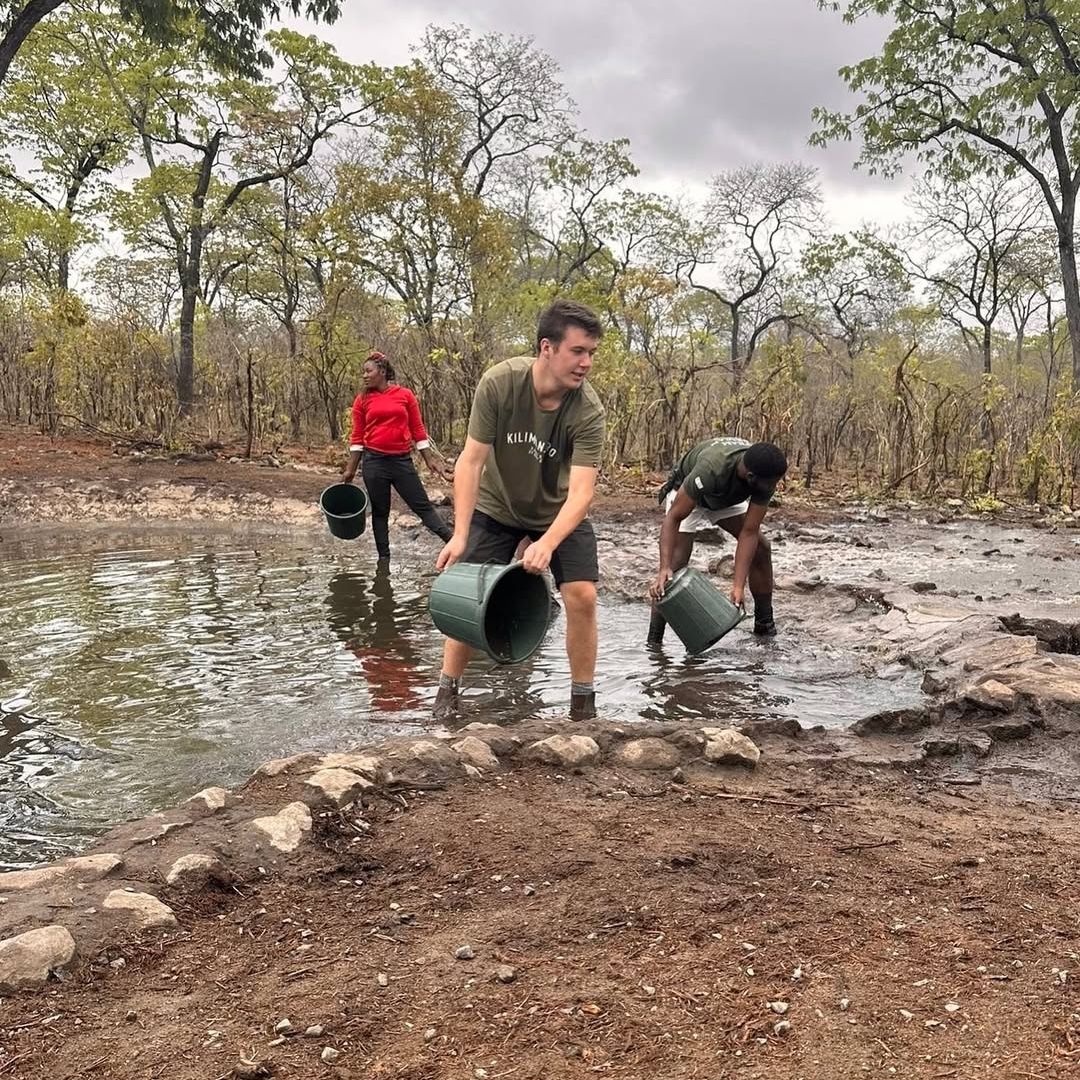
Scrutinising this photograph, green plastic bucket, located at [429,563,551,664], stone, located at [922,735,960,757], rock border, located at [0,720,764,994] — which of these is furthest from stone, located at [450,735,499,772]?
stone, located at [922,735,960,757]

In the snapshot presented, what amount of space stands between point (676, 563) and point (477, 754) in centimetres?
243

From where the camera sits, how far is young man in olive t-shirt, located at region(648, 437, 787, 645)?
15.5 feet

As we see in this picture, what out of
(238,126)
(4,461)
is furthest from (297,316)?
(4,461)

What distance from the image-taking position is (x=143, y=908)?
6.79 ft

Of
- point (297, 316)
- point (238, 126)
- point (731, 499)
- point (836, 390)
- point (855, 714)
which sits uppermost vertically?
point (238, 126)

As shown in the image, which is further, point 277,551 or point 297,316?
point 297,316

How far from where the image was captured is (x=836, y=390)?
1571 cm

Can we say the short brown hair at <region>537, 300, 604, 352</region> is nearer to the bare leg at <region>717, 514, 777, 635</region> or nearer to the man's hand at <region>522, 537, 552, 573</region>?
the man's hand at <region>522, 537, 552, 573</region>

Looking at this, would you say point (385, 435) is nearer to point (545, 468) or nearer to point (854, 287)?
point (545, 468)

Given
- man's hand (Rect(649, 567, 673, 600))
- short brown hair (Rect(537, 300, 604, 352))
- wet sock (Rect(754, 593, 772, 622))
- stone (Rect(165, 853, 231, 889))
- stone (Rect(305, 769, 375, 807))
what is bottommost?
stone (Rect(165, 853, 231, 889))

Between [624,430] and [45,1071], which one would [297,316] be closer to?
[624,430]

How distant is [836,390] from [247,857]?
49.4ft

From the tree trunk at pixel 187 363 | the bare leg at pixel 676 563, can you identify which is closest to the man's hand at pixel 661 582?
the bare leg at pixel 676 563

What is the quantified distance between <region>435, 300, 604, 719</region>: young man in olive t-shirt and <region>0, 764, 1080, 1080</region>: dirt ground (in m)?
1.26
